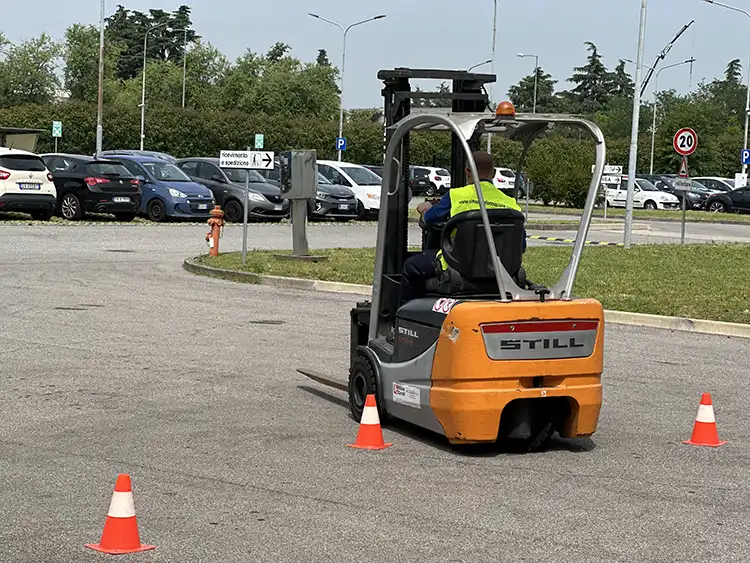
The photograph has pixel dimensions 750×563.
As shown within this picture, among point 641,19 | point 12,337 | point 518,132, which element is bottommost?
point 12,337

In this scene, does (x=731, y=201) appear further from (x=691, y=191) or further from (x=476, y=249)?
(x=476, y=249)

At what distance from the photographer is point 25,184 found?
100 ft

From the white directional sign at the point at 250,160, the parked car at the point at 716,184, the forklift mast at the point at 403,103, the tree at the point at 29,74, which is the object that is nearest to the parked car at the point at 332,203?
the white directional sign at the point at 250,160

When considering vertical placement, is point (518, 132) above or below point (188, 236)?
above

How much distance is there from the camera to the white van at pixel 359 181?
3903 cm

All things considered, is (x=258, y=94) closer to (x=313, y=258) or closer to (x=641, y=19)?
(x=641, y=19)

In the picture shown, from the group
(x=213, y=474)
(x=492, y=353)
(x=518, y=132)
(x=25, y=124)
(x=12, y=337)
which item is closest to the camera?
(x=213, y=474)

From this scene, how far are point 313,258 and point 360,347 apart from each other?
1332 cm

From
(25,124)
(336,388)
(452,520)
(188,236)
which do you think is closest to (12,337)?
(336,388)

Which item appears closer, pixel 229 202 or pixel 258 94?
pixel 229 202

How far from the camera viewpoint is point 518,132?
8953mm

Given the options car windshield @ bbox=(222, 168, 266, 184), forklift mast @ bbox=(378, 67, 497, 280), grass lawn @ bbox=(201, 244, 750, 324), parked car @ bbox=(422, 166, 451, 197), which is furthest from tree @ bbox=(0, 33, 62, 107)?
forklift mast @ bbox=(378, 67, 497, 280)

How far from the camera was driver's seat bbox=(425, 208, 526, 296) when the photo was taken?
26.9 ft

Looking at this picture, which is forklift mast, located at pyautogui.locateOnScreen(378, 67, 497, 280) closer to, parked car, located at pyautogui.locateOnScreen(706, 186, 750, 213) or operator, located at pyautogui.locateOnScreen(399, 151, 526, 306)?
operator, located at pyautogui.locateOnScreen(399, 151, 526, 306)
